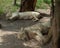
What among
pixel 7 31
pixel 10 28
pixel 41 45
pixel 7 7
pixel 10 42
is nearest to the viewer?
pixel 41 45

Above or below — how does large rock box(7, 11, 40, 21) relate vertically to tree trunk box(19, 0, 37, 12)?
below

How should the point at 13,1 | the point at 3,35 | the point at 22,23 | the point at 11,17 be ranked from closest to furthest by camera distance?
the point at 3,35
the point at 22,23
the point at 11,17
the point at 13,1

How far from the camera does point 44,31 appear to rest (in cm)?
602

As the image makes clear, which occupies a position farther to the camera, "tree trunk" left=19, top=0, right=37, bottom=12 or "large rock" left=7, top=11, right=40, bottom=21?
"tree trunk" left=19, top=0, right=37, bottom=12

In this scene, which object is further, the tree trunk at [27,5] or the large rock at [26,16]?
the tree trunk at [27,5]

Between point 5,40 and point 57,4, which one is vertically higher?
point 57,4

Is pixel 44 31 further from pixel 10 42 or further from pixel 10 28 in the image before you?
pixel 10 28

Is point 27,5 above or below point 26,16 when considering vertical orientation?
above

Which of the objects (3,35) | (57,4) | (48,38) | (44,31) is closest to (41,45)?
(48,38)

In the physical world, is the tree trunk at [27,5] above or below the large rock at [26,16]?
above

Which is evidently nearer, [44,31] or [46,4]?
[44,31]

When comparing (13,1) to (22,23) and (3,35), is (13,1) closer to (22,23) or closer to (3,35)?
(22,23)

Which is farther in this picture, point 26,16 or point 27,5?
point 27,5

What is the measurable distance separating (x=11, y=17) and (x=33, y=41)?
387cm
